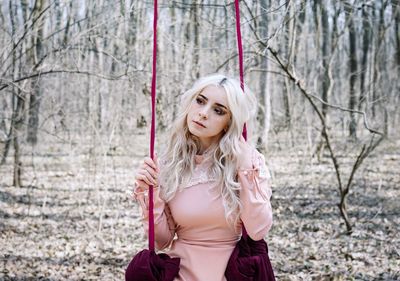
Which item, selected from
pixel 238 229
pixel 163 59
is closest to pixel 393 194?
pixel 163 59

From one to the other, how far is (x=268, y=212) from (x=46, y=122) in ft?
16.2

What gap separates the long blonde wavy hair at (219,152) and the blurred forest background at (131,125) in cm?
140

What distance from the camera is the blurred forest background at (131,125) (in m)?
4.69

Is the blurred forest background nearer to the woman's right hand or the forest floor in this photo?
the forest floor

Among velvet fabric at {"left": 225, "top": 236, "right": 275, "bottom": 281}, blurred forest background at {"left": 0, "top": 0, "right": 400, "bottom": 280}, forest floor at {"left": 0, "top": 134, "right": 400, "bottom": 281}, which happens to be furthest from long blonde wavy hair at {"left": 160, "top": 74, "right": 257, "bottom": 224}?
forest floor at {"left": 0, "top": 134, "right": 400, "bottom": 281}

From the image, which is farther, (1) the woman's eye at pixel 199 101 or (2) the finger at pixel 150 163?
(1) the woman's eye at pixel 199 101

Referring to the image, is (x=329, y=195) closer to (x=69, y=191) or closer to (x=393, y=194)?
(x=393, y=194)

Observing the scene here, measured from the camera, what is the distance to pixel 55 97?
6422 mm

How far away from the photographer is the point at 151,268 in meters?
2.00

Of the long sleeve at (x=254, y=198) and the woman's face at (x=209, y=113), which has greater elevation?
the woman's face at (x=209, y=113)

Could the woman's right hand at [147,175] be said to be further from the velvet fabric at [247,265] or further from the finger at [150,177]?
the velvet fabric at [247,265]

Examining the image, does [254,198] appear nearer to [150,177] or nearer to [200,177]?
[200,177]

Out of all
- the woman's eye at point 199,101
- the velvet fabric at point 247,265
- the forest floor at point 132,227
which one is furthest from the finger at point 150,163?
the forest floor at point 132,227

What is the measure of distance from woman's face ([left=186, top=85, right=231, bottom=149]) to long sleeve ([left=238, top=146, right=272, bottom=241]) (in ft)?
0.56
